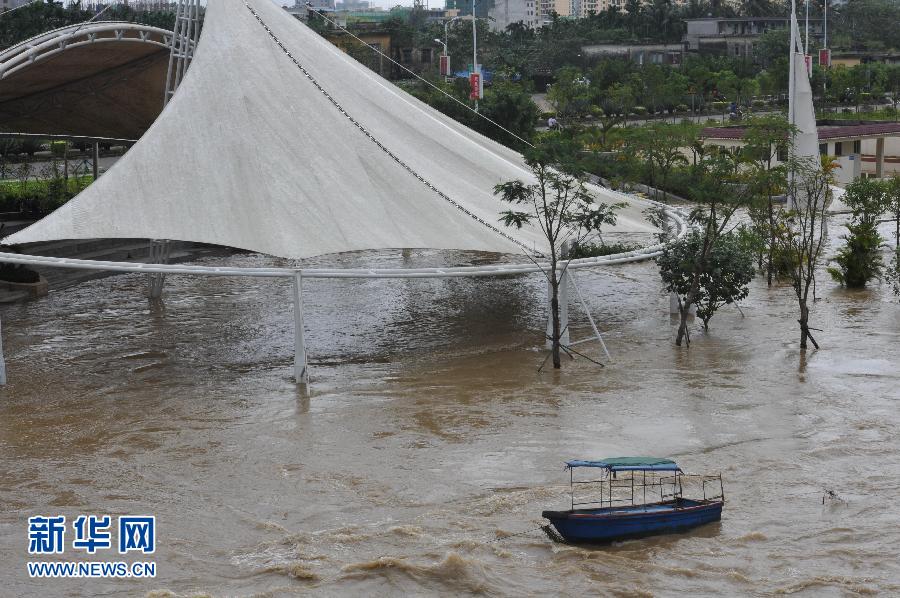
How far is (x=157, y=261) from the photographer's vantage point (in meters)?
28.2

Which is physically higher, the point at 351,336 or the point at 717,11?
the point at 717,11

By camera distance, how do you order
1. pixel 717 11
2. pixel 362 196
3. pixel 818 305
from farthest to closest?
pixel 717 11 → pixel 818 305 → pixel 362 196

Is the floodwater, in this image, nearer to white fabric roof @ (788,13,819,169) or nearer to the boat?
the boat

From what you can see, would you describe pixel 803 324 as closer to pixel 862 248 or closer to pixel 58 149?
pixel 862 248

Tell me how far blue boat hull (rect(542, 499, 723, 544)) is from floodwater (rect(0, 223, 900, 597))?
173 mm

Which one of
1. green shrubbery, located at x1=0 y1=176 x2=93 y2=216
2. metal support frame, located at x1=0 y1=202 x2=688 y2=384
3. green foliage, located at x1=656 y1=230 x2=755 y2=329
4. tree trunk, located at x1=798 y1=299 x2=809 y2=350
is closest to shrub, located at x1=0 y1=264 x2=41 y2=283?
green shrubbery, located at x1=0 y1=176 x2=93 y2=216

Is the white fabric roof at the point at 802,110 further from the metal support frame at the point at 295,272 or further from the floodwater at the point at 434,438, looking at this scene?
the metal support frame at the point at 295,272

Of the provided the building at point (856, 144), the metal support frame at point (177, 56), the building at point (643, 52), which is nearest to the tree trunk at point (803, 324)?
the metal support frame at point (177, 56)

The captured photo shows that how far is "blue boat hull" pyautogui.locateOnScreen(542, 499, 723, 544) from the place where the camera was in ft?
45.9

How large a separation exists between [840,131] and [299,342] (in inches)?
1412

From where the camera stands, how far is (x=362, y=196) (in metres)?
22.6

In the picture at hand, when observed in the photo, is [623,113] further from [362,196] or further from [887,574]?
[887,574]

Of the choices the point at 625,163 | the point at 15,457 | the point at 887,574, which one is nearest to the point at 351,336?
the point at 15,457

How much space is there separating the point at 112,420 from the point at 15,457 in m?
2.06
